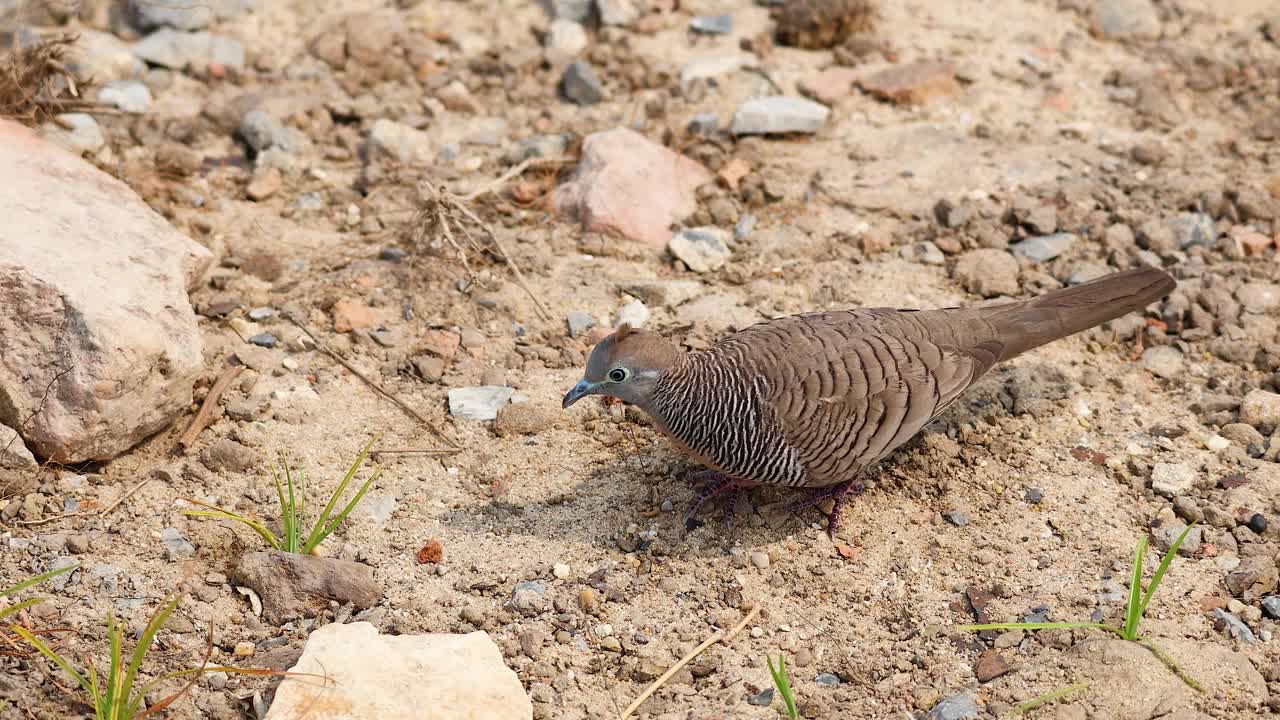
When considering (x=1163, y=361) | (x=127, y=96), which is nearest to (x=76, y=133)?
(x=127, y=96)

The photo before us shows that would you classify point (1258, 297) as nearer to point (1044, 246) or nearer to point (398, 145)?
point (1044, 246)

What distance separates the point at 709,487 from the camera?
4.95 meters

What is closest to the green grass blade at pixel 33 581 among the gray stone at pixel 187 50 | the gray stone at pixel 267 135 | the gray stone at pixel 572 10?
the gray stone at pixel 267 135

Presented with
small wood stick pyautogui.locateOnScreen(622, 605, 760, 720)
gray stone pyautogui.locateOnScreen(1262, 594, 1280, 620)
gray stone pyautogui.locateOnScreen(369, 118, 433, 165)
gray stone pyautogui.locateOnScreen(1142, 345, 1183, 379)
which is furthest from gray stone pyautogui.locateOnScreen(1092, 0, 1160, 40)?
small wood stick pyautogui.locateOnScreen(622, 605, 760, 720)

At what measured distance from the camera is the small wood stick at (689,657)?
13.4 feet

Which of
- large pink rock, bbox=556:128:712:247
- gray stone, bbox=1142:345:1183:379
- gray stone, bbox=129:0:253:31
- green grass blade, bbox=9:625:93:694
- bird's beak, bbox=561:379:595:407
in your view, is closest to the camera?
green grass blade, bbox=9:625:93:694

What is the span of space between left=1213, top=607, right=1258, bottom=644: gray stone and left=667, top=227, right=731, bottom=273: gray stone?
269 cm

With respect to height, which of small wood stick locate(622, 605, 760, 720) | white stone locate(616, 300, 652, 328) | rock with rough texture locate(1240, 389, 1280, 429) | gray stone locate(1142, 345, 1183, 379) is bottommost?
small wood stick locate(622, 605, 760, 720)

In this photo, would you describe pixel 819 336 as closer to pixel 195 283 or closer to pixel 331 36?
pixel 195 283

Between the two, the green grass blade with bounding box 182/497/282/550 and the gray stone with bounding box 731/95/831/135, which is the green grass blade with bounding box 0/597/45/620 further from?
the gray stone with bounding box 731/95/831/135

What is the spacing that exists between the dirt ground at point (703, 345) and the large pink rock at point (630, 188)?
0.39 feet

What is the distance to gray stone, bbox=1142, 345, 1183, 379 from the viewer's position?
5480mm

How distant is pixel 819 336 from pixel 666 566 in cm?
103

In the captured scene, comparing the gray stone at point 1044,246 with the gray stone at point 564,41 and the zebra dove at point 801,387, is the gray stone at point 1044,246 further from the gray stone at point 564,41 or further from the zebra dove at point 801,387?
the gray stone at point 564,41
